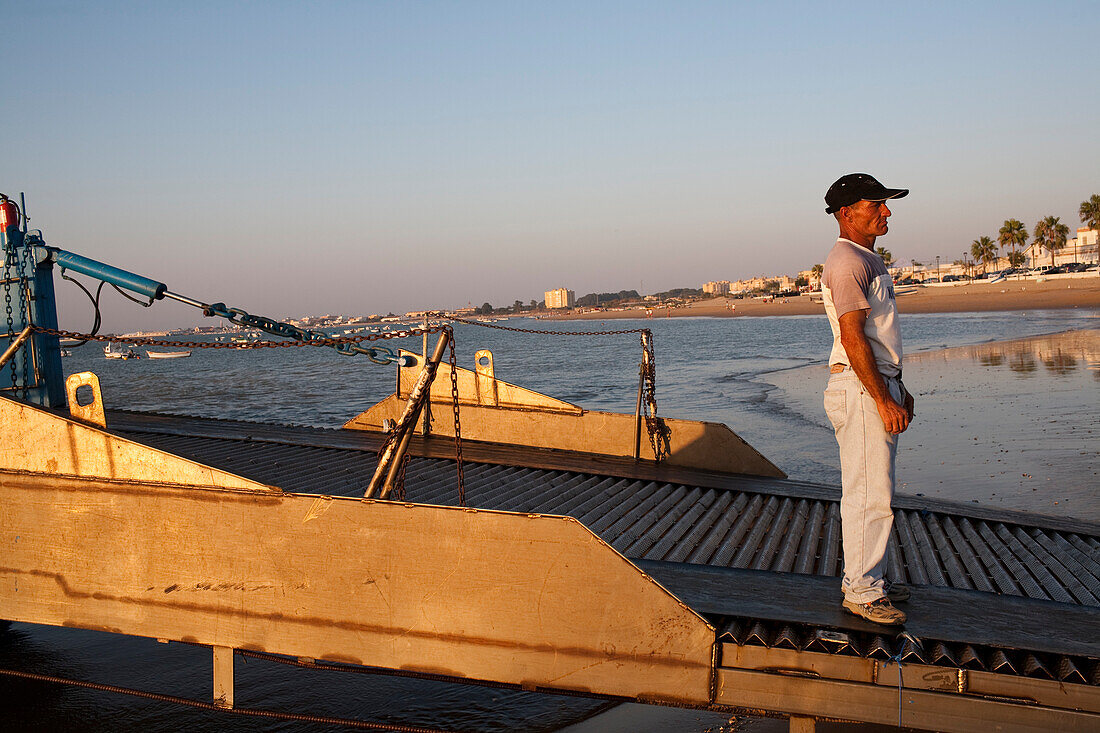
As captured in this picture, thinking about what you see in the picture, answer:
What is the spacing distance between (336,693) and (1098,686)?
14.3ft

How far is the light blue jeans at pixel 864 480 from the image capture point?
143 inches

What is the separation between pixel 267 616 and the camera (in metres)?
4.04

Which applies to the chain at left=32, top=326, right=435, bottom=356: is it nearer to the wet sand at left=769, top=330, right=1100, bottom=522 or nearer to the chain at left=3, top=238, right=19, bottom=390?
the chain at left=3, top=238, right=19, bottom=390

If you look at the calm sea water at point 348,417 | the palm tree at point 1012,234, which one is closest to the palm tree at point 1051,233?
the palm tree at point 1012,234

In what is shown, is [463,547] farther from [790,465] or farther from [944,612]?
[790,465]

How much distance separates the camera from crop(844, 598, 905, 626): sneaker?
3660mm

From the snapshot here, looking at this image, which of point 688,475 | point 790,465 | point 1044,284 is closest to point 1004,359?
point 790,465

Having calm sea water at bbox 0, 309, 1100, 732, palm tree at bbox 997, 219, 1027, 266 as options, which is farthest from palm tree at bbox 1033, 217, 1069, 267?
calm sea water at bbox 0, 309, 1100, 732

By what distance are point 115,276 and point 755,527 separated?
6.21m

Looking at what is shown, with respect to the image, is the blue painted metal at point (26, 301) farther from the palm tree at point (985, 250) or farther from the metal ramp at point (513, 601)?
the palm tree at point (985, 250)

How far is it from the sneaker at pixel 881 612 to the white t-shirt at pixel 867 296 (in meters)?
1.10

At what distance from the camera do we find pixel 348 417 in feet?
69.2

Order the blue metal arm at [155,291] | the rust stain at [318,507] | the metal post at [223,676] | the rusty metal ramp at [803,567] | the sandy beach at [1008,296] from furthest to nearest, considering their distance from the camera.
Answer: the sandy beach at [1008,296]
the blue metal arm at [155,291]
the metal post at [223,676]
the rust stain at [318,507]
the rusty metal ramp at [803,567]

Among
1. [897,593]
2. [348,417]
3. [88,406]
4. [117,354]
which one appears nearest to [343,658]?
[88,406]
